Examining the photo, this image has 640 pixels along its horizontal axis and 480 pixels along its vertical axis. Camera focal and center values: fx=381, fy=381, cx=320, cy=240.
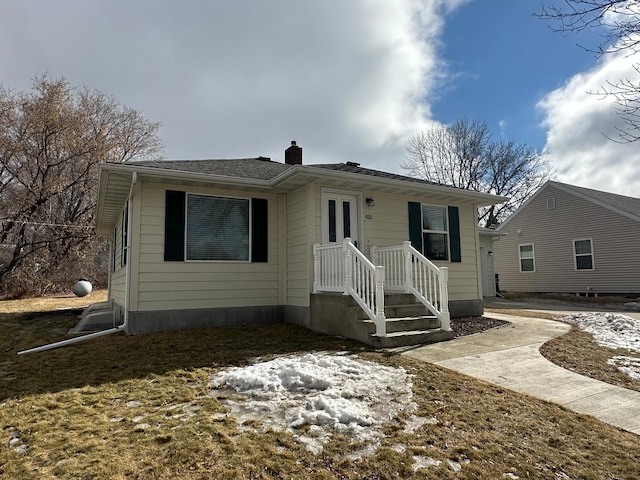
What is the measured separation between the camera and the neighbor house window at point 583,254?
16.1 meters

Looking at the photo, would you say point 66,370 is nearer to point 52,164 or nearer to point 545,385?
point 545,385

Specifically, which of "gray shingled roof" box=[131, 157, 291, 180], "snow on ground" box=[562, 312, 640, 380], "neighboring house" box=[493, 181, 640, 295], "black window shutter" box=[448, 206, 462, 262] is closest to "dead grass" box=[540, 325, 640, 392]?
"snow on ground" box=[562, 312, 640, 380]

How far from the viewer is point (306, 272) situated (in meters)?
7.26

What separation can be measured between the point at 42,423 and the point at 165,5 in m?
8.37

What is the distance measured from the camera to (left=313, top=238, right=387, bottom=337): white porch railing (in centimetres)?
575

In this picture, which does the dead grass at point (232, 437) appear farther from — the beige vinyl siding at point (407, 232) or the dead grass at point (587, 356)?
the beige vinyl siding at point (407, 232)

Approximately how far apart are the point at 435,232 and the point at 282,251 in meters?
3.65

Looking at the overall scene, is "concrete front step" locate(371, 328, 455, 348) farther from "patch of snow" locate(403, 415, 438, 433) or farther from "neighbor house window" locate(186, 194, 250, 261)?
"neighbor house window" locate(186, 194, 250, 261)

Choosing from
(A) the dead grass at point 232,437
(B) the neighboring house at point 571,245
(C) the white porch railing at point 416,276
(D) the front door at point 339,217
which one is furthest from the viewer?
(B) the neighboring house at point 571,245

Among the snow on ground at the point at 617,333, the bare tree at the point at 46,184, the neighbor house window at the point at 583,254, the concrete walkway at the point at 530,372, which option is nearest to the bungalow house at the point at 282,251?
the concrete walkway at the point at 530,372

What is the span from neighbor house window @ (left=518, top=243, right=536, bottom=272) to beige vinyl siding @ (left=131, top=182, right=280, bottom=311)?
588 inches

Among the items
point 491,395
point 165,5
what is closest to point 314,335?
point 491,395

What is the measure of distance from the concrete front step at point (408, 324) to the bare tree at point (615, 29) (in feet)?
11.9

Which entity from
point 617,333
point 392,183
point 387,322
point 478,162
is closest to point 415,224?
point 392,183
